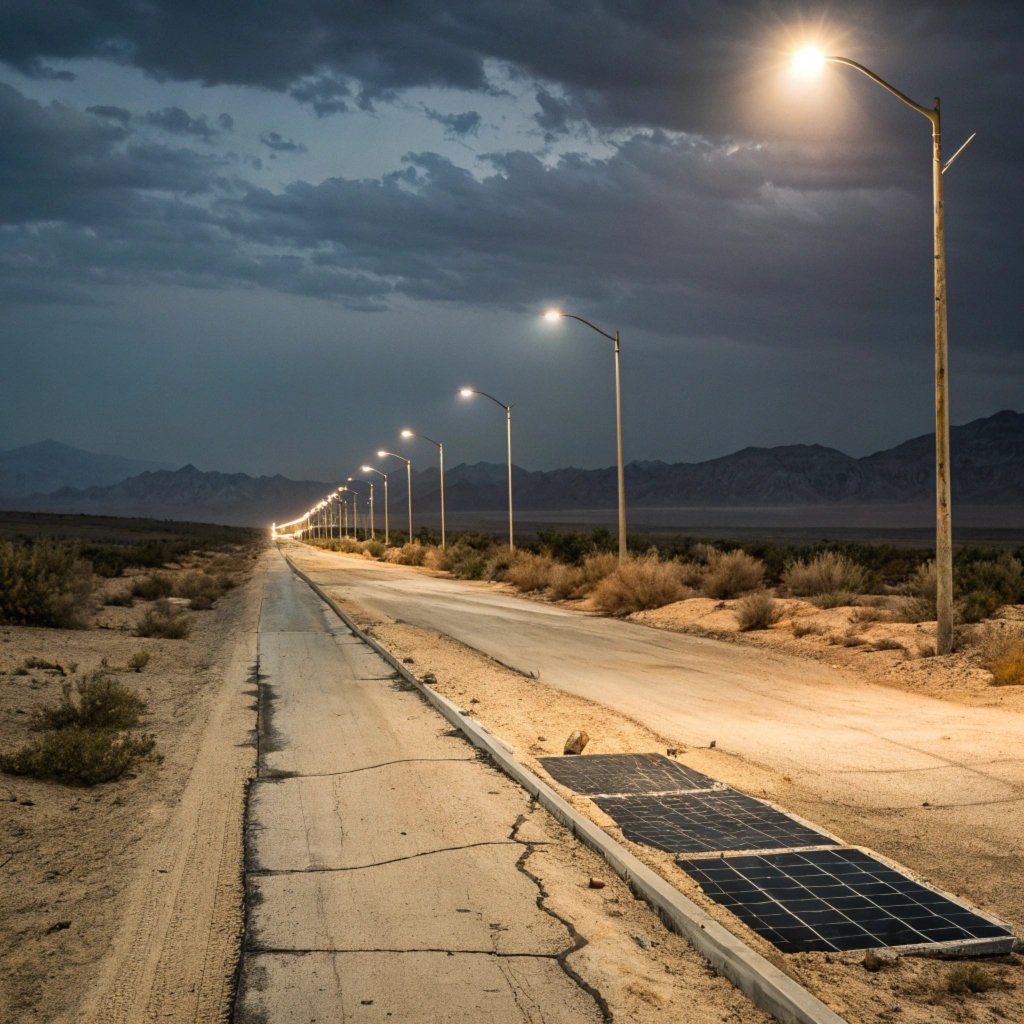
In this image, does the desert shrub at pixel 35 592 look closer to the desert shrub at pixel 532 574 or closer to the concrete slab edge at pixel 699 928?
the concrete slab edge at pixel 699 928

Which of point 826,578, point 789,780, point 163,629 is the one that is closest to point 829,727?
point 789,780

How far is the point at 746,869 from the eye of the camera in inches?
276

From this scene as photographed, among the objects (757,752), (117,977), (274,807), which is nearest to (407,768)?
(274,807)

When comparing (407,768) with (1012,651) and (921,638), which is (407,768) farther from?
(921,638)

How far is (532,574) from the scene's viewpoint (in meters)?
41.5

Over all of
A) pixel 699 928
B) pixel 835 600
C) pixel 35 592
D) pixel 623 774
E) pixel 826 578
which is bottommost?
pixel 623 774

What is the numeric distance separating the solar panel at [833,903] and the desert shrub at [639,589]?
74.8 feet

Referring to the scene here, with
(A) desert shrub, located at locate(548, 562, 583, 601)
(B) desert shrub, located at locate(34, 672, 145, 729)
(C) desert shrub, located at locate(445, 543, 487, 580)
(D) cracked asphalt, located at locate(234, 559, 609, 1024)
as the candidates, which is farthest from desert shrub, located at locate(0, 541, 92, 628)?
(C) desert shrub, located at locate(445, 543, 487, 580)

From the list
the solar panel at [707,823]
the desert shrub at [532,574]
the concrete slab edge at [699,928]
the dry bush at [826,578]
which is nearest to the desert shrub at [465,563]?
the desert shrub at [532,574]

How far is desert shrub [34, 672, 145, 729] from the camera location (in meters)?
12.3

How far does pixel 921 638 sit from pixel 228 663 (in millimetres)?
12089

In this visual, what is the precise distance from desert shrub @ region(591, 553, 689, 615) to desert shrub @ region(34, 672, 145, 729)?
741 inches

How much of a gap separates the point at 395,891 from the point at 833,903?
2.57 metres

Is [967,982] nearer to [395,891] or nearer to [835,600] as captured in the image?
[395,891]
